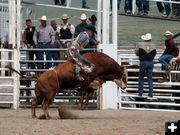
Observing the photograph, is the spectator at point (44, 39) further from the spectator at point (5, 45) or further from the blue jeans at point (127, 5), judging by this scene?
the blue jeans at point (127, 5)

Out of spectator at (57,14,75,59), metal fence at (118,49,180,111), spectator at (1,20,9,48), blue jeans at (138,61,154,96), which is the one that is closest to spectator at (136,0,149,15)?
spectator at (1,20,9,48)

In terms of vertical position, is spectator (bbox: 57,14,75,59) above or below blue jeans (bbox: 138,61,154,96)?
above

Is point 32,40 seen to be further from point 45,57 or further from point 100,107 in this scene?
point 100,107

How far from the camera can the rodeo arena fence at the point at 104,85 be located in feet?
51.9

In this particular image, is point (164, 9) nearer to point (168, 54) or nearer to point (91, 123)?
point (168, 54)

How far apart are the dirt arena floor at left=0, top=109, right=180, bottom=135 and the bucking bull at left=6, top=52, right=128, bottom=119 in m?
0.43

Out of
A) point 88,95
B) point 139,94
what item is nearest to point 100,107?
point 139,94

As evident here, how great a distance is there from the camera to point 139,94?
15.8 m

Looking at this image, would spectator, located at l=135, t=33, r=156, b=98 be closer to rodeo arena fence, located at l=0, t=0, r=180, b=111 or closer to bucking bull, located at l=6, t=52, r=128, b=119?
rodeo arena fence, located at l=0, t=0, r=180, b=111

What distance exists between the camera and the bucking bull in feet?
43.6

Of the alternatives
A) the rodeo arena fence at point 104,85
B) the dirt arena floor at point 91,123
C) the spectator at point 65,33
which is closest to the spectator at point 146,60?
the rodeo arena fence at point 104,85

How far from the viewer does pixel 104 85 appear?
628 inches

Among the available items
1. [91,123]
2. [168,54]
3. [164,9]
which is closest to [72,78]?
[91,123]

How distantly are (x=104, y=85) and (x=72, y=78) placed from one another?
266cm
